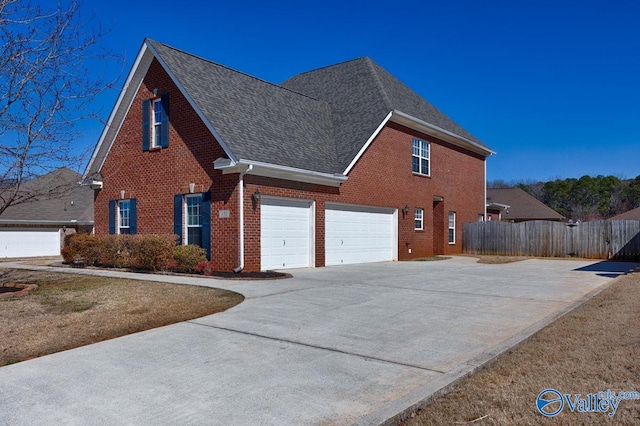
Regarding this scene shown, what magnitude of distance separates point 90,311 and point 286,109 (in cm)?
1271

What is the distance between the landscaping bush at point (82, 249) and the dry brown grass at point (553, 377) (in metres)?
14.9

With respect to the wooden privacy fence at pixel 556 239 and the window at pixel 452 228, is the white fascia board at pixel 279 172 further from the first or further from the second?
the wooden privacy fence at pixel 556 239

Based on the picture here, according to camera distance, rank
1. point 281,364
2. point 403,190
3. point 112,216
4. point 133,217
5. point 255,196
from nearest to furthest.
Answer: point 281,364 < point 255,196 < point 133,217 < point 112,216 < point 403,190

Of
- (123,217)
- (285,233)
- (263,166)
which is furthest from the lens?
(123,217)

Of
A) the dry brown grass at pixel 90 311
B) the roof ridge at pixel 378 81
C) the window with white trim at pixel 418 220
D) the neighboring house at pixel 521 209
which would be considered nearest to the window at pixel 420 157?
the window with white trim at pixel 418 220

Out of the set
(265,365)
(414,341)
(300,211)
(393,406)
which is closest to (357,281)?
(300,211)

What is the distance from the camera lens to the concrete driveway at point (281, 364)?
4.18m

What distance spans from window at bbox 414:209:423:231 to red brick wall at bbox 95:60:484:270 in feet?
0.93

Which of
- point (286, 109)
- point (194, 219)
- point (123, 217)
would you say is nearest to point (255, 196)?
point (194, 219)

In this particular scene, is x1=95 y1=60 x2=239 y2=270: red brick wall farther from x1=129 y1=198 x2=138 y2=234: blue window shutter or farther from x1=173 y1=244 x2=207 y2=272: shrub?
x1=173 y1=244 x2=207 y2=272: shrub

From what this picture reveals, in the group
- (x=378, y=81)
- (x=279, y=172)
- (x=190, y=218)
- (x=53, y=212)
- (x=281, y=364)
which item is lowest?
(x=281, y=364)

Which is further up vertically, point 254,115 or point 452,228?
point 254,115

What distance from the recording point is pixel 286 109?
63.9 feet

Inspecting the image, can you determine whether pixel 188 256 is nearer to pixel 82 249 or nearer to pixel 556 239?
pixel 82 249
